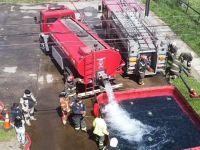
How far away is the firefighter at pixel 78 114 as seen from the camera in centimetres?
1633

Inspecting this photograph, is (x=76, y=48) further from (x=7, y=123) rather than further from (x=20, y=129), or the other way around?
(x=20, y=129)

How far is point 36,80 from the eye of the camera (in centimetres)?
2142

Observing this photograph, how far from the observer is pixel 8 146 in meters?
15.8

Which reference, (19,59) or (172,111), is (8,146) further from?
(19,59)

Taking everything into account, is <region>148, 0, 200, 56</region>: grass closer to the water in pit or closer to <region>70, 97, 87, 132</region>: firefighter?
the water in pit

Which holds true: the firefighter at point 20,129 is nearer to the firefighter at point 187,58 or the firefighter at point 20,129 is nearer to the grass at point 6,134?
the grass at point 6,134

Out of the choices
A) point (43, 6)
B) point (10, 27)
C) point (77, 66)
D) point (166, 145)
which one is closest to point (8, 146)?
point (77, 66)

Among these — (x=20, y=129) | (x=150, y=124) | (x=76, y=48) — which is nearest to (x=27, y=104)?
(x=20, y=129)

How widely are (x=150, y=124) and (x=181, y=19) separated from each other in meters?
14.8

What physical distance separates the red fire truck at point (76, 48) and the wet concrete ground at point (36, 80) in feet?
3.15

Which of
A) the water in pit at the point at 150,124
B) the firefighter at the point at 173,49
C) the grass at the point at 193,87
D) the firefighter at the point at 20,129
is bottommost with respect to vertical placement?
the water in pit at the point at 150,124

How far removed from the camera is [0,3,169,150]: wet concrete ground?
648 inches

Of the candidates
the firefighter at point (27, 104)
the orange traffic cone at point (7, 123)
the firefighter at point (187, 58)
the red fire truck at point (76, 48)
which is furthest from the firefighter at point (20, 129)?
the firefighter at point (187, 58)

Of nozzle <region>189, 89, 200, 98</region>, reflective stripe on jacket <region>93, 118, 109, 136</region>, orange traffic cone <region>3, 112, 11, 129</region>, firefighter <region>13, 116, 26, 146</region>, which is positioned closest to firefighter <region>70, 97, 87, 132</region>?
reflective stripe on jacket <region>93, 118, 109, 136</region>
